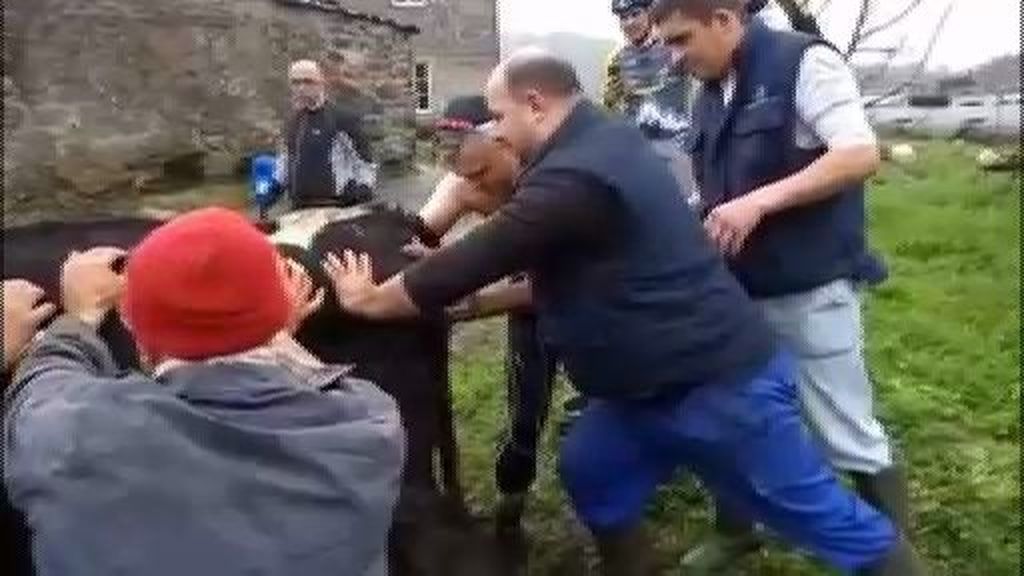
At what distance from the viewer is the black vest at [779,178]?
3336 mm

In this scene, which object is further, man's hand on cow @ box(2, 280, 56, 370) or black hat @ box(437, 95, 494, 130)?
black hat @ box(437, 95, 494, 130)

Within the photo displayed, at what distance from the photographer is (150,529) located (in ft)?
6.31

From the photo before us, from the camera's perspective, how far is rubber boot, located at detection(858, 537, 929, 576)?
3.13 m

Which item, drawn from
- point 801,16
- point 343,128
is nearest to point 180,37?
point 343,128

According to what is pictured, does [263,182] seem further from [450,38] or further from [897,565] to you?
[450,38]

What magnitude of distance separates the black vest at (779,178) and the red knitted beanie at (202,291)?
1.70 meters

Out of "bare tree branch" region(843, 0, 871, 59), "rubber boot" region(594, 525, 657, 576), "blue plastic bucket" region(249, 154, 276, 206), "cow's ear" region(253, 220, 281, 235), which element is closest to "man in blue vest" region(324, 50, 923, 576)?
"rubber boot" region(594, 525, 657, 576)

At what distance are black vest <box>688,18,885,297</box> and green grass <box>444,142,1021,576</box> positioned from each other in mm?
1163

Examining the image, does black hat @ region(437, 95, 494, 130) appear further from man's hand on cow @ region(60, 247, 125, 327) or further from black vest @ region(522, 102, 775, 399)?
man's hand on cow @ region(60, 247, 125, 327)

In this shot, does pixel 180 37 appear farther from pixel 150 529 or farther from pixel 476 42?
pixel 476 42

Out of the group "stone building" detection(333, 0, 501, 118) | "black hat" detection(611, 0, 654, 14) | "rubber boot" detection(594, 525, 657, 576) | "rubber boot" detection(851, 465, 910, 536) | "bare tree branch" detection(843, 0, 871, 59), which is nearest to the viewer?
"rubber boot" detection(851, 465, 910, 536)

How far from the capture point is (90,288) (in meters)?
2.45

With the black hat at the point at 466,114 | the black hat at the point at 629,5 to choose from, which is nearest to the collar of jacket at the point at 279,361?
the black hat at the point at 466,114

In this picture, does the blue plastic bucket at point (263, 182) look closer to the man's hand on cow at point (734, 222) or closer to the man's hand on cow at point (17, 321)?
the man's hand on cow at point (734, 222)
